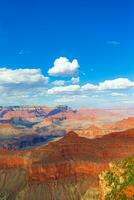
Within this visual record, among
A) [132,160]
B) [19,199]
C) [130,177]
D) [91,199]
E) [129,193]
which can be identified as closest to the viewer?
[129,193]

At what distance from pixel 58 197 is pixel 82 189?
37.2 ft

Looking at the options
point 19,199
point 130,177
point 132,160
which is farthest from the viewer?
point 19,199

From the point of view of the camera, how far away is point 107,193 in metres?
89.1

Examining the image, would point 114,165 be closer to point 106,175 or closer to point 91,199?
point 106,175

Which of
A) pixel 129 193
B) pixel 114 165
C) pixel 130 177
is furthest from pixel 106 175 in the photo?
pixel 129 193

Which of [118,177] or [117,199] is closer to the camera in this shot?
[117,199]

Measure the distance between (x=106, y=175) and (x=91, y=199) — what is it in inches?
1587

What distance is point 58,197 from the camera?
652 feet

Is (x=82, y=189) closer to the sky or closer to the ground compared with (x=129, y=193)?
closer to the ground

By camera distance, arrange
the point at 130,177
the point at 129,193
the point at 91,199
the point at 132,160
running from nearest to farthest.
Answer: the point at 129,193 → the point at 130,177 → the point at 132,160 → the point at 91,199

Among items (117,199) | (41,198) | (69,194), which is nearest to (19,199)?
(41,198)

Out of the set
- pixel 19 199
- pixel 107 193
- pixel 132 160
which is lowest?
pixel 19 199

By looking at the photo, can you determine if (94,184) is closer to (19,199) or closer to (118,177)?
(19,199)

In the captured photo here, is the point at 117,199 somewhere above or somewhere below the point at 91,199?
above
